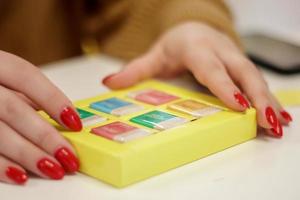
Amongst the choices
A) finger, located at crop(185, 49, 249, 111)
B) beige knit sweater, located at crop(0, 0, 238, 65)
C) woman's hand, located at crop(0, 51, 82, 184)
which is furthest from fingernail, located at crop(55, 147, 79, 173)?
beige knit sweater, located at crop(0, 0, 238, 65)

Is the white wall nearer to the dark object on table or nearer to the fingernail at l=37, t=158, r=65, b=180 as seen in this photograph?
the dark object on table

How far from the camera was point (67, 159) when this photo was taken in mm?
528

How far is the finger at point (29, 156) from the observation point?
52 centimetres

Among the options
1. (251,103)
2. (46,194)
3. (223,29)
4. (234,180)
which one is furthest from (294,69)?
(46,194)

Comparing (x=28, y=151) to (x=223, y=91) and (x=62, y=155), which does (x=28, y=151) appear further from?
(x=223, y=91)

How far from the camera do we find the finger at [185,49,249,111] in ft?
2.03

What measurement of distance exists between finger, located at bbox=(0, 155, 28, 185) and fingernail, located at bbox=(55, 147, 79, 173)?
0.03 m

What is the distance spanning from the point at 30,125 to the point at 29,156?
0.03 m

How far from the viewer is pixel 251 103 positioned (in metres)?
0.65

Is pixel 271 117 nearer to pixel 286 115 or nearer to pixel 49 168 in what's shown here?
pixel 286 115

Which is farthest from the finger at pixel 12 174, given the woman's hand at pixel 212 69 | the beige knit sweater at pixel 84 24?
the beige knit sweater at pixel 84 24

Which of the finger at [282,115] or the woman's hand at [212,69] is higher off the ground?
the woman's hand at [212,69]

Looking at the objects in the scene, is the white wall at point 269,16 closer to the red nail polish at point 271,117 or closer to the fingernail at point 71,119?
the red nail polish at point 271,117

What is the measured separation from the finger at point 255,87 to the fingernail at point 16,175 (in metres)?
0.25
